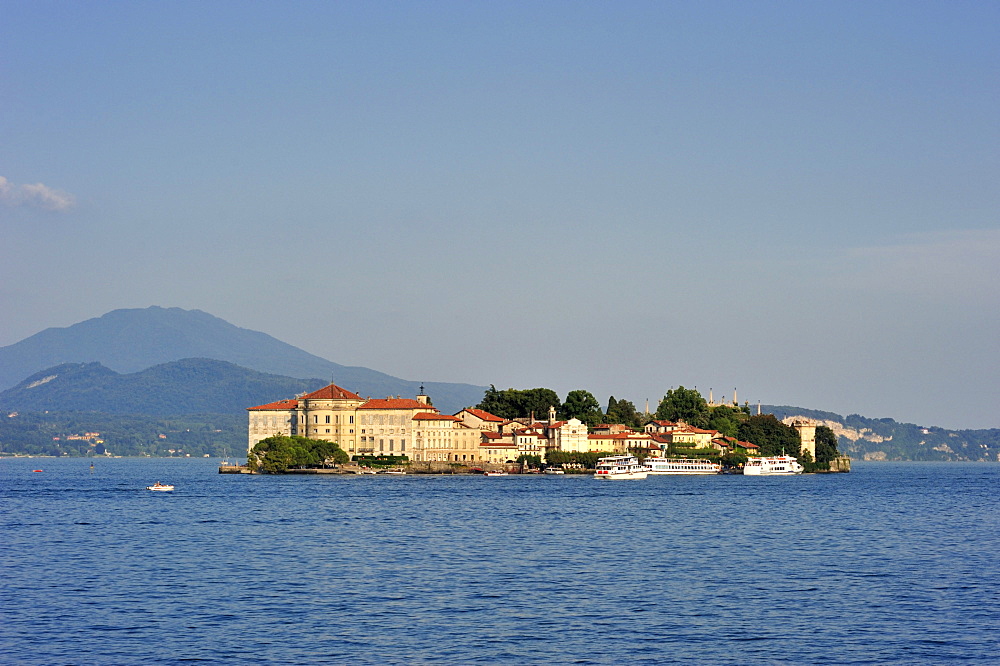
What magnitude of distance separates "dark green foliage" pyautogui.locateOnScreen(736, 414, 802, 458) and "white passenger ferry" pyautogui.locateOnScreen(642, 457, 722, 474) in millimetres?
17576

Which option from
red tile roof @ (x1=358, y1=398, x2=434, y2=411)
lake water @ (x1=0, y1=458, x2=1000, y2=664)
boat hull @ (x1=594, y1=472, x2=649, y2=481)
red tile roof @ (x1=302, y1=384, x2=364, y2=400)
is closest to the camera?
lake water @ (x1=0, y1=458, x2=1000, y2=664)

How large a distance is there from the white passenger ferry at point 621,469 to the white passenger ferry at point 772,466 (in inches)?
695

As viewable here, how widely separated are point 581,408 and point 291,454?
142ft

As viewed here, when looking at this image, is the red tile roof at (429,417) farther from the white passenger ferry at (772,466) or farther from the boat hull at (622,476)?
the white passenger ferry at (772,466)

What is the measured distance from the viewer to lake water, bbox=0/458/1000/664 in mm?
29922

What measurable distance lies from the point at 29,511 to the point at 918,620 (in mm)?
Answer: 59430

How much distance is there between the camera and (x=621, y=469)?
137500 millimetres

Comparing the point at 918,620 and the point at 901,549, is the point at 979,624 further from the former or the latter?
the point at 901,549

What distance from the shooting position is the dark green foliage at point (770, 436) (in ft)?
561

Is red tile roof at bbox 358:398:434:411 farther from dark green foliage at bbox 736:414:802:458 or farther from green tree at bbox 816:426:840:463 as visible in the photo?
green tree at bbox 816:426:840:463

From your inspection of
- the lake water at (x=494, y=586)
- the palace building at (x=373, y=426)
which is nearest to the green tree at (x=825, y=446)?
the palace building at (x=373, y=426)

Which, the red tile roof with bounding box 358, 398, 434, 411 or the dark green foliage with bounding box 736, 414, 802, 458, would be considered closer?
the red tile roof with bounding box 358, 398, 434, 411

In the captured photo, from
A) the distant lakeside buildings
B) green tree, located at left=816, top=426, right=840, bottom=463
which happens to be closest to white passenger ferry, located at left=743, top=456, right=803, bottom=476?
the distant lakeside buildings

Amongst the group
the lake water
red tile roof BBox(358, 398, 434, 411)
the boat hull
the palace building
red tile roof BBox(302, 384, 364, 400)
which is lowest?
the lake water
